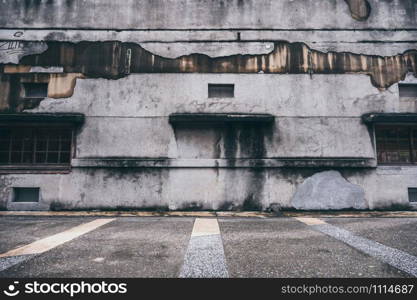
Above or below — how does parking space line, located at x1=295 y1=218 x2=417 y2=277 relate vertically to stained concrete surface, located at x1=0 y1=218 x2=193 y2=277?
above

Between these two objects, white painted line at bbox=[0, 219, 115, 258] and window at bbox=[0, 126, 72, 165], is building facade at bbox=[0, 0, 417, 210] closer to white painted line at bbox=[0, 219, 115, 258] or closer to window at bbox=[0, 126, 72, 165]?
window at bbox=[0, 126, 72, 165]

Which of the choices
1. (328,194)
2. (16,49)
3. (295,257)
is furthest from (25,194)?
(328,194)

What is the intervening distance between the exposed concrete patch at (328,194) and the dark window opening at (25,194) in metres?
6.81

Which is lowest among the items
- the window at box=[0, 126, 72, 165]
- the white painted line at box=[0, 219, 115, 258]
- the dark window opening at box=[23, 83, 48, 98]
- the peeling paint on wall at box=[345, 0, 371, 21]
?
the white painted line at box=[0, 219, 115, 258]

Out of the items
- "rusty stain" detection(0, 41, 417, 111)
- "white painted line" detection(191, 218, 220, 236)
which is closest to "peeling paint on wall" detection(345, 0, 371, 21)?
"rusty stain" detection(0, 41, 417, 111)

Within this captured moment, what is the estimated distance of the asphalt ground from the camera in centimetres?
205

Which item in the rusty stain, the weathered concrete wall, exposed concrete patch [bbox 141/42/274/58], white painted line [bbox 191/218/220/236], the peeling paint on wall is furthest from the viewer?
the peeling paint on wall

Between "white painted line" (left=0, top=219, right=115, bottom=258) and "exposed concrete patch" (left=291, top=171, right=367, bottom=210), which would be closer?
"white painted line" (left=0, top=219, right=115, bottom=258)

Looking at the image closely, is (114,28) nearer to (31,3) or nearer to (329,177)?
(31,3)

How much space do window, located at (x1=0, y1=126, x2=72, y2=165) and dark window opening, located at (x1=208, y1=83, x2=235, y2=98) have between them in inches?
161

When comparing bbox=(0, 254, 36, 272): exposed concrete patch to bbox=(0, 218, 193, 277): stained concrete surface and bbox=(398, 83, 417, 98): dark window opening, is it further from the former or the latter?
bbox=(398, 83, 417, 98): dark window opening

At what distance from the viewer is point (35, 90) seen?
20.5ft

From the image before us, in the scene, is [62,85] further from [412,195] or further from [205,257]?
[412,195]

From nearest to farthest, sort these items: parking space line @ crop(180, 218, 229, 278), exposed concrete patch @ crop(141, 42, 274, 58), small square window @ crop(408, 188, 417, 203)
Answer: parking space line @ crop(180, 218, 229, 278), small square window @ crop(408, 188, 417, 203), exposed concrete patch @ crop(141, 42, 274, 58)
